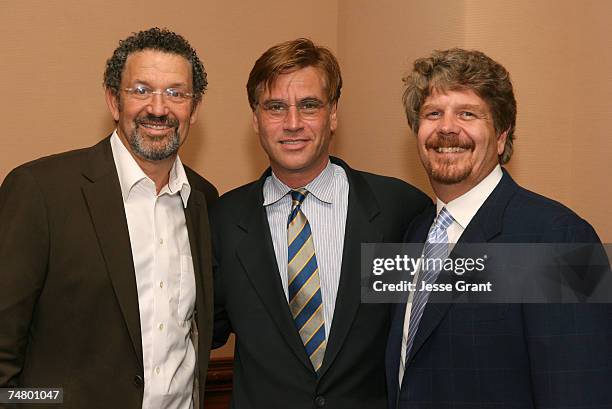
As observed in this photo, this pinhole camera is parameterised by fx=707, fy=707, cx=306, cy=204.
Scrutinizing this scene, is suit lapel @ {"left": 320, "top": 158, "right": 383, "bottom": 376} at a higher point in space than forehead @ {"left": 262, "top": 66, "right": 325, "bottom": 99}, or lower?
lower

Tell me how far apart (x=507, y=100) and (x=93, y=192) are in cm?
128

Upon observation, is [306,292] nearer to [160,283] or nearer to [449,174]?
[160,283]

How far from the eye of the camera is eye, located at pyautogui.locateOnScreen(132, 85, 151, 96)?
2277 mm

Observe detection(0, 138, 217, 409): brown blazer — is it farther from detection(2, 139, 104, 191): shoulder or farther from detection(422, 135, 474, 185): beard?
detection(422, 135, 474, 185): beard

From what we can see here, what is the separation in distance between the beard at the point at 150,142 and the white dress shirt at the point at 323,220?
1.42 ft

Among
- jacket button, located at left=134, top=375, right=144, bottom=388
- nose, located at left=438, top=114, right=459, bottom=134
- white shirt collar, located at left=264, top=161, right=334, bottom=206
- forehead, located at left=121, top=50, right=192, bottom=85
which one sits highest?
→ forehead, located at left=121, top=50, right=192, bottom=85

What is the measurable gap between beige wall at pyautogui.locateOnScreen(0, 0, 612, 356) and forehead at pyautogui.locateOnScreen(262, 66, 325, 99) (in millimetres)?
642

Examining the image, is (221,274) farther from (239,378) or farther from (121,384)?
(121,384)

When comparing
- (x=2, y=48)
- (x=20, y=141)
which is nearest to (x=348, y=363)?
(x=20, y=141)

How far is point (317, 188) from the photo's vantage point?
2.49 meters

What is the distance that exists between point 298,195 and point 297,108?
1.00 ft

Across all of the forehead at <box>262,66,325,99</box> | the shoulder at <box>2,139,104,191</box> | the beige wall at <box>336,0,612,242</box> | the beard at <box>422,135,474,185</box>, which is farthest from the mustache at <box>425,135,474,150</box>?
the shoulder at <box>2,139,104,191</box>

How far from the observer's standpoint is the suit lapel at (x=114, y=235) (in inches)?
82.9

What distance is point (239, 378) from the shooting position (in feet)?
7.93
